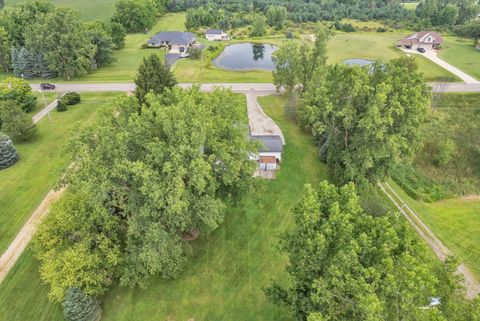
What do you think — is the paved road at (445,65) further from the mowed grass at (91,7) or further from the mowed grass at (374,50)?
the mowed grass at (91,7)

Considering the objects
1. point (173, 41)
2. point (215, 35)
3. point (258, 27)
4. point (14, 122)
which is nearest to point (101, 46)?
point (173, 41)

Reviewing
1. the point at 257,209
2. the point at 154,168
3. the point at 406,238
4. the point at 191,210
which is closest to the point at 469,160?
the point at 257,209

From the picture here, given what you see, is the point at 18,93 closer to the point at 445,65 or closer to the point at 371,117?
the point at 371,117

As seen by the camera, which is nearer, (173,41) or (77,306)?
(77,306)

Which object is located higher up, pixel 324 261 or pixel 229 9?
pixel 229 9

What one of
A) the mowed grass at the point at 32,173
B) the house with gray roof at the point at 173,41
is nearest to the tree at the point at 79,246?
the mowed grass at the point at 32,173

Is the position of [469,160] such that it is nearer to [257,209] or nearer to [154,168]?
[257,209]
